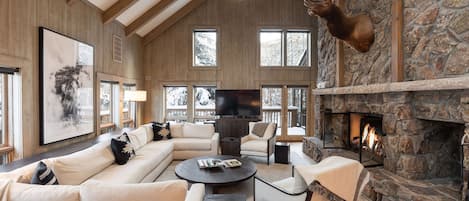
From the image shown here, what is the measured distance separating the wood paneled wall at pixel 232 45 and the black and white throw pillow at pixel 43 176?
18.5 ft

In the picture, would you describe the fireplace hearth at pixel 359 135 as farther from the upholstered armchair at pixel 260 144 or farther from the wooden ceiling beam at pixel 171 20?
the wooden ceiling beam at pixel 171 20

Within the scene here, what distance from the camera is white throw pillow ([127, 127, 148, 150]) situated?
4.30m

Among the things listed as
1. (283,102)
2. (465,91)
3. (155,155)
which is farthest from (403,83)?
(283,102)

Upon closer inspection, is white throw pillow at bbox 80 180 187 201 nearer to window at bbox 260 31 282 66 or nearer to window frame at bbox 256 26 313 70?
window frame at bbox 256 26 313 70

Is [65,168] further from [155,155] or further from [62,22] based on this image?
[62,22]

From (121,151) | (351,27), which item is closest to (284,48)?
(351,27)

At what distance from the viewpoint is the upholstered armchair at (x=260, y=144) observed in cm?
509

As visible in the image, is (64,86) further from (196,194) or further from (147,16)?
(196,194)

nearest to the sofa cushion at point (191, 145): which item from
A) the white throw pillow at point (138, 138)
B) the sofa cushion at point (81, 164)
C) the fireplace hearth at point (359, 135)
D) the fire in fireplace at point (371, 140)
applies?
the white throw pillow at point (138, 138)

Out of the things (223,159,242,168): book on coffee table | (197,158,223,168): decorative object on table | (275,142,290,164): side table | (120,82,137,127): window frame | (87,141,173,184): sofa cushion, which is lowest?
(275,142,290,164): side table

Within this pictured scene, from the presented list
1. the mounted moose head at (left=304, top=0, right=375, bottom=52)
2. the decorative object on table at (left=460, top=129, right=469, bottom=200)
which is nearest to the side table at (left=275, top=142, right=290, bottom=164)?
the mounted moose head at (left=304, top=0, right=375, bottom=52)

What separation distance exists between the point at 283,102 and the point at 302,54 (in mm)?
1697

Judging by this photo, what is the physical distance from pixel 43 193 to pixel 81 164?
112cm

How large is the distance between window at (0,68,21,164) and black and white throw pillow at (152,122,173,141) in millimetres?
2502
